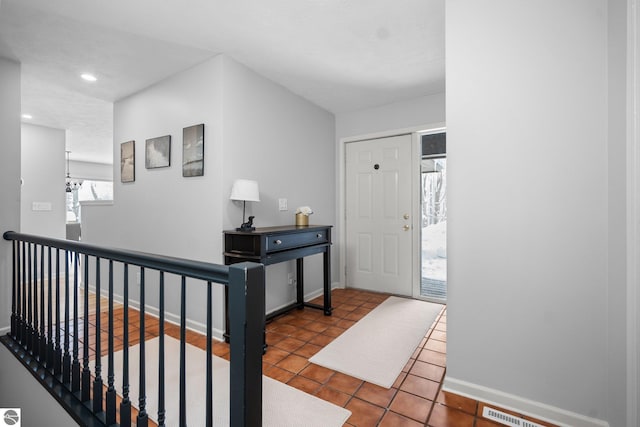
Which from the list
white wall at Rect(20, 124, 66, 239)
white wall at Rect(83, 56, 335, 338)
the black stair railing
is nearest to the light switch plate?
white wall at Rect(20, 124, 66, 239)

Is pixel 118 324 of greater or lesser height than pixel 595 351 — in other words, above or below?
below

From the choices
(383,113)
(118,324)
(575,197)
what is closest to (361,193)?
(383,113)

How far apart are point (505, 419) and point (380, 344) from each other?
3.31ft

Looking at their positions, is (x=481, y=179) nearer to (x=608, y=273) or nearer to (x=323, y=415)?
(x=608, y=273)

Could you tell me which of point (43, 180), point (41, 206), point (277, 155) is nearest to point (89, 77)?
point (277, 155)

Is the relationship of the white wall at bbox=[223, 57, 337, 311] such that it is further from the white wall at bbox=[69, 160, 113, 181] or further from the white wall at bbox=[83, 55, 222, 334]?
the white wall at bbox=[69, 160, 113, 181]

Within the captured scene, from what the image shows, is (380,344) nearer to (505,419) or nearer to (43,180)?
(505,419)

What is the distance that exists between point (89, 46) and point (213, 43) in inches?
39.6

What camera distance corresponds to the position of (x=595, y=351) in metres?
1.47

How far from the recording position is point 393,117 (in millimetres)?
3834

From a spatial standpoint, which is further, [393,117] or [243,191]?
[393,117]

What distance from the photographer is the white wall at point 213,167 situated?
2.64 meters

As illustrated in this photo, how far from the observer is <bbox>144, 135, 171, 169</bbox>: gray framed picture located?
9.76ft

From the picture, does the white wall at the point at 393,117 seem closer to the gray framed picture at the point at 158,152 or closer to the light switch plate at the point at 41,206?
the gray framed picture at the point at 158,152
